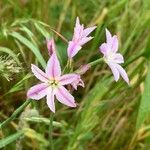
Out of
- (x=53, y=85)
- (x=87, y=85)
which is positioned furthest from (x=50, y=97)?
(x=87, y=85)

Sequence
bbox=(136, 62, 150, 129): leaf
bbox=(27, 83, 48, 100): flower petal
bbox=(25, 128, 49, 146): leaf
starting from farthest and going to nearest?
bbox=(25, 128, 49, 146): leaf < bbox=(136, 62, 150, 129): leaf < bbox=(27, 83, 48, 100): flower petal

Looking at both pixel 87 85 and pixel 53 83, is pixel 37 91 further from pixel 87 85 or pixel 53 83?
pixel 87 85

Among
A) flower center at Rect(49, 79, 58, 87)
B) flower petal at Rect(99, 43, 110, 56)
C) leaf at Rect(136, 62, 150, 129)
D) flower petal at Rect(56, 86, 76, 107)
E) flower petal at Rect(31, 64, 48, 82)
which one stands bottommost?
leaf at Rect(136, 62, 150, 129)

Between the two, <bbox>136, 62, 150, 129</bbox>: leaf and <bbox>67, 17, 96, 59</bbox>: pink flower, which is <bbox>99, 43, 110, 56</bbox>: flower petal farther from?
<bbox>136, 62, 150, 129</bbox>: leaf

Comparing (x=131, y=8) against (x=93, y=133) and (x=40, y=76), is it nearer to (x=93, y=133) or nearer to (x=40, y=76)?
(x=93, y=133)

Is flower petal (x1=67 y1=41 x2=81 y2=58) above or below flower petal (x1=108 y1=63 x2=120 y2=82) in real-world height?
above

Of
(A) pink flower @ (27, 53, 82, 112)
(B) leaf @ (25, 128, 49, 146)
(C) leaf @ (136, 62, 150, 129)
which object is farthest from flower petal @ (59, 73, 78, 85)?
(B) leaf @ (25, 128, 49, 146)

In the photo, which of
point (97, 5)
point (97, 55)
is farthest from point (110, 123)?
point (97, 5)

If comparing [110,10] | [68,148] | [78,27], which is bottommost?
[68,148]
